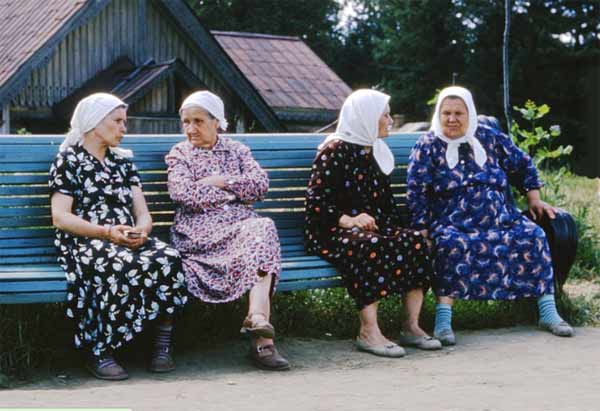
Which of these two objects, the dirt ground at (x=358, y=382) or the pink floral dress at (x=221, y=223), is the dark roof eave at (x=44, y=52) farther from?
the dirt ground at (x=358, y=382)

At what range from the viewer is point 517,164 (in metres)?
5.96

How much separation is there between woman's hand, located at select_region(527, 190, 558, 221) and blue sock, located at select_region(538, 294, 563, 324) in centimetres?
49

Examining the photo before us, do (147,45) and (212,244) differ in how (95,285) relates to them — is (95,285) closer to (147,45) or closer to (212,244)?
(212,244)

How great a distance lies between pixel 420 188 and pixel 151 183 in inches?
60.7

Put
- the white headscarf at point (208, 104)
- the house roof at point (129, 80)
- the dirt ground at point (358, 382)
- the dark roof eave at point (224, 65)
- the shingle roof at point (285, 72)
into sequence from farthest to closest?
1. the shingle roof at point (285, 72)
2. the dark roof eave at point (224, 65)
3. the house roof at point (129, 80)
4. the white headscarf at point (208, 104)
5. the dirt ground at point (358, 382)

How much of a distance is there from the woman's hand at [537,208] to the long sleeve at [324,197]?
1.24 meters

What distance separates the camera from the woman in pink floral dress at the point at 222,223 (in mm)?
4777

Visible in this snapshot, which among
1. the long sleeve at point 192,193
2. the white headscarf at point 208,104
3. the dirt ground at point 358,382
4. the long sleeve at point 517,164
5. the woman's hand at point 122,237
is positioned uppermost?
the white headscarf at point 208,104

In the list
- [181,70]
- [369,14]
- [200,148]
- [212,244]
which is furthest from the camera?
[369,14]

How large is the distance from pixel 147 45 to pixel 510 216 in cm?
1539

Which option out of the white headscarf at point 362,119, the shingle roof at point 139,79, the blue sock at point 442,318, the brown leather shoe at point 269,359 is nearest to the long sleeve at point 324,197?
the white headscarf at point 362,119

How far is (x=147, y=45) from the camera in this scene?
2006cm

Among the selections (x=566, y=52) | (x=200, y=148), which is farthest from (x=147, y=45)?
(x=566, y=52)

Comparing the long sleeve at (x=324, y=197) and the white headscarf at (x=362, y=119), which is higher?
the white headscarf at (x=362, y=119)
